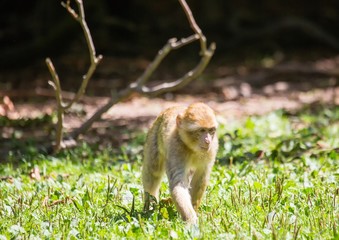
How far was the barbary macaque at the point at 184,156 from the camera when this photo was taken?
220 inches

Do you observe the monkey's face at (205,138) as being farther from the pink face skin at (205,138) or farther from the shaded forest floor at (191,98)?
the shaded forest floor at (191,98)

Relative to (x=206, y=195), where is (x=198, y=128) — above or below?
above

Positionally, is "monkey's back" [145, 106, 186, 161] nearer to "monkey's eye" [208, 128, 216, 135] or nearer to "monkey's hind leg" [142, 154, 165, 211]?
"monkey's hind leg" [142, 154, 165, 211]

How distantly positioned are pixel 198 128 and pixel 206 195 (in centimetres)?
88

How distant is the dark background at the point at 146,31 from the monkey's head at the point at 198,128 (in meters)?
9.69

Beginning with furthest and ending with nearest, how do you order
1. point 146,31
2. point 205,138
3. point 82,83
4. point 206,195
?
point 146,31, point 82,83, point 206,195, point 205,138

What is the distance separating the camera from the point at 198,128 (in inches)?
220

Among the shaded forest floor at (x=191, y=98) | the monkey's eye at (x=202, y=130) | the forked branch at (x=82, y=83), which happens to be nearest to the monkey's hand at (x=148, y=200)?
the monkey's eye at (x=202, y=130)

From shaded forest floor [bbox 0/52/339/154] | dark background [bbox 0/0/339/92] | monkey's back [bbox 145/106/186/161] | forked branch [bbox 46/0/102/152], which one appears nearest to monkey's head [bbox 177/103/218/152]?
monkey's back [bbox 145/106/186/161]

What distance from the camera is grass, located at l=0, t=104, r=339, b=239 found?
5.14m

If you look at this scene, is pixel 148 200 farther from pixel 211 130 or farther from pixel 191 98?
pixel 191 98

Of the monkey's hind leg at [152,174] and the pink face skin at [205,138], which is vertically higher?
the pink face skin at [205,138]

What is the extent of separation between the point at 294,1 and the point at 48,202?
49.3 ft

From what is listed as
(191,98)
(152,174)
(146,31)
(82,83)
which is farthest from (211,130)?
(146,31)
